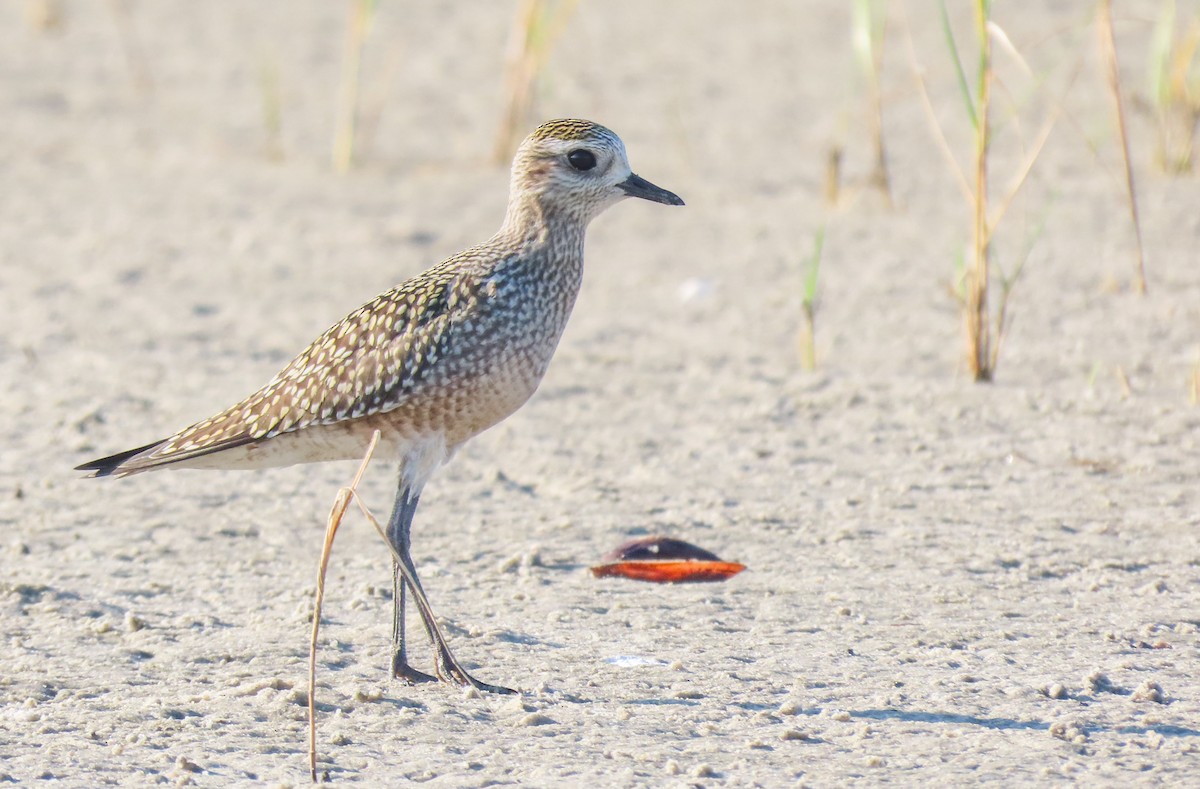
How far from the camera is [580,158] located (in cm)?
492

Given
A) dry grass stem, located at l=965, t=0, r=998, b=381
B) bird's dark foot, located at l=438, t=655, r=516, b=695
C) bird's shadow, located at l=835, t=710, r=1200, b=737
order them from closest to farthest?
1. bird's shadow, located at l=835, t=710, r=1200, b=737
2. bird's dark foot, located at l=438, t=655, r=516, b=695
3. dry grass stem, located at l=965, t=0, r=998, b=381

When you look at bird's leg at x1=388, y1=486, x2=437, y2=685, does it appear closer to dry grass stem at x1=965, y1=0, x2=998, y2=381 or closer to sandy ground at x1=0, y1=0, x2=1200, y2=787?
sandy ground at x1=0, y1=0, x2=1200, y2=787

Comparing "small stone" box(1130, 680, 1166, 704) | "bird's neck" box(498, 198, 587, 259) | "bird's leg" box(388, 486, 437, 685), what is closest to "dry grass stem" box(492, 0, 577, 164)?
"bird's neck" box(498, 198, 587, 259)

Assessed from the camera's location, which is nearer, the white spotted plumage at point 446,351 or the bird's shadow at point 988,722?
the bird's shadow at point 988,722

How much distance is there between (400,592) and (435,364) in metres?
0.63

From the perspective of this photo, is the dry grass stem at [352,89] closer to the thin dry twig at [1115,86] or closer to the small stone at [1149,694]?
the thin dry twig at [1115,86]

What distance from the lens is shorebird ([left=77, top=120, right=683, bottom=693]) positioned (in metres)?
4.54

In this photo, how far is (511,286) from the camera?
466 cm

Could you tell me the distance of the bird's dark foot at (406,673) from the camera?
448 centimetres

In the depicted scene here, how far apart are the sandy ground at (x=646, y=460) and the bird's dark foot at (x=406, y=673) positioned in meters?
0.07

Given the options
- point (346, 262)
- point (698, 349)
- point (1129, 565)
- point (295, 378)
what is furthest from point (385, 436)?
point (346, 262)

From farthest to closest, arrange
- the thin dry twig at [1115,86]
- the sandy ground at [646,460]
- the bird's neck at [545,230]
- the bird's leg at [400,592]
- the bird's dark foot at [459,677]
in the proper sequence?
1. the thin dry twig at [1115,86]
2. the bird's neck at [545,230]
3. the bird's leg at [400,592]
4. the bird's dark foot at [459,677]
5. the sandy ground at [646,460]

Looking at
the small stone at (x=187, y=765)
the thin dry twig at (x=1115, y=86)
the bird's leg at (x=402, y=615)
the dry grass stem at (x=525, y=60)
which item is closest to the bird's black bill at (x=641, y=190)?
the bird's leg at (x=402, y=615)

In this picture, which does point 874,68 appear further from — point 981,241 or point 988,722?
point 988,722
